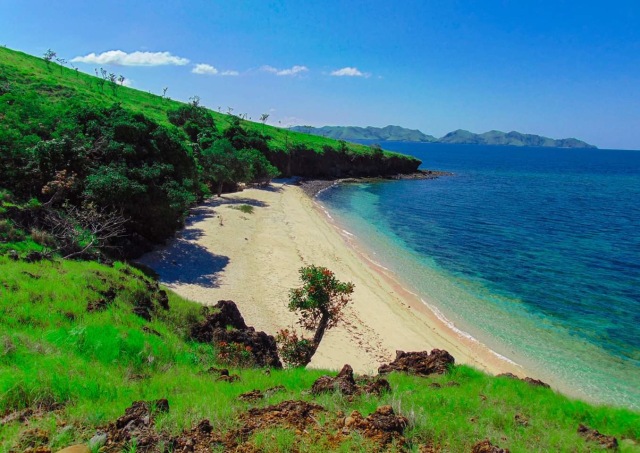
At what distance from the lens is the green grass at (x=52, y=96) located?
82.6 feet

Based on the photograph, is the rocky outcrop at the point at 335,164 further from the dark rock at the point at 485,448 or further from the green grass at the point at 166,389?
the dark rock at the point at 485,448

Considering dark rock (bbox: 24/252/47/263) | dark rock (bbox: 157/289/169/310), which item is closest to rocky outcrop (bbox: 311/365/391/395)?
dark rock (bbox: 157/289/169/310)

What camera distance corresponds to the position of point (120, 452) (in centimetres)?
590

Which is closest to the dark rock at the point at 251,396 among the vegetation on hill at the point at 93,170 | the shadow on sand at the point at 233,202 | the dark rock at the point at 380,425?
the dark rock at the point at 380,425

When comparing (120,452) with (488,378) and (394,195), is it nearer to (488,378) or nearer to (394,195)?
(488,378)

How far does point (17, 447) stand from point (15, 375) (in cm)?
211

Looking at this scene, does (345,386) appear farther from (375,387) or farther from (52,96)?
(52,96)

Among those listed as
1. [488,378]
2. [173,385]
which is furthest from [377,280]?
[173,385]

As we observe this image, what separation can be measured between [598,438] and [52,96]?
225 ft

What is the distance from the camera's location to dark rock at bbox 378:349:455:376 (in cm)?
1250

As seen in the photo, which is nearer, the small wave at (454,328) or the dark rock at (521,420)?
the dark rock at (521,420)

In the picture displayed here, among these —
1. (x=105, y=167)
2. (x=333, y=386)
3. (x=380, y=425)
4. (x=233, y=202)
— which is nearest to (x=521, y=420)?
(x=380, y=425)

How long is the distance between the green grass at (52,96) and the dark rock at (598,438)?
28.2 m

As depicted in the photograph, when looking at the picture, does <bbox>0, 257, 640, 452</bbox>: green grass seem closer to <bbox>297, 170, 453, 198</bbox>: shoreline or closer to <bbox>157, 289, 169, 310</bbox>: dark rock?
<bbox>157, 289, 169, 310</bbox>: dark rock
